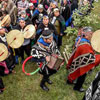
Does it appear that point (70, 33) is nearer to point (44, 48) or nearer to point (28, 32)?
point (28, 32)

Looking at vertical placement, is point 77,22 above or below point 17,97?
above

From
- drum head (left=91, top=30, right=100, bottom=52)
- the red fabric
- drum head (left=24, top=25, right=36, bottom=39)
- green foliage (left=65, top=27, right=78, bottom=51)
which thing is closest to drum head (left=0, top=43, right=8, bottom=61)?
drum head (left=24, top=25, right=36, bottom=39)

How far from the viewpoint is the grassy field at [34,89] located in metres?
4.14

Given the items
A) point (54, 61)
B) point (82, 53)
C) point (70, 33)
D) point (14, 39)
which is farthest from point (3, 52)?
point (70, 33)

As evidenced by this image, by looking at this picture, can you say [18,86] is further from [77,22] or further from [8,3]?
[8,3]

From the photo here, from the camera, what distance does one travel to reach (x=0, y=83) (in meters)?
3.96

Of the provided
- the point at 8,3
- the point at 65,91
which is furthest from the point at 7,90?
the point at 8,3

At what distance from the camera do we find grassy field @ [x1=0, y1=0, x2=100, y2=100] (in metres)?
4.14

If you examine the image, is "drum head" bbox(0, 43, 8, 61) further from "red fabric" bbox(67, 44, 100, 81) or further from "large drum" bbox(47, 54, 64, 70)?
"red fabric" bbox(67, 44, 100, 81)

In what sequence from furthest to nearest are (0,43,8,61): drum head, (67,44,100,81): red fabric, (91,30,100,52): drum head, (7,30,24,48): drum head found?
(7,30,24,48): drum head < (0,43,8,61): drum head < (91,30,100,52): drum head < (67,44,100,81): red fabric

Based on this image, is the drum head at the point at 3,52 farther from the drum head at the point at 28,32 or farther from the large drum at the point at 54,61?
the large drum at the point at 54,61

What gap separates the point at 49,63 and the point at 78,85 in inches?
52.4

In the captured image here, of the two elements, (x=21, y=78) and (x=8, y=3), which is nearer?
(x=21, y=78)

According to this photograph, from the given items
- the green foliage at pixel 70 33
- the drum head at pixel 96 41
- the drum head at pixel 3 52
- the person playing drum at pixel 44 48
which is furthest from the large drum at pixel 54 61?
the green foliage at pixel 70 33
